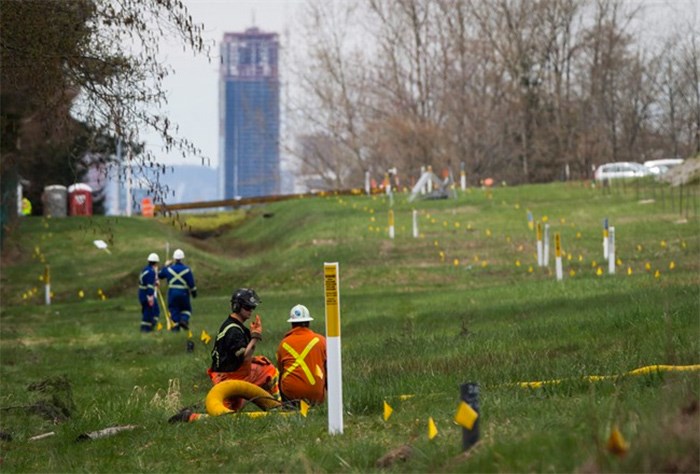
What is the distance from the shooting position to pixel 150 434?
11492mm

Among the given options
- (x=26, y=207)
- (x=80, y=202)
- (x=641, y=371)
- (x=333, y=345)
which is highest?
(x=80, y=202)

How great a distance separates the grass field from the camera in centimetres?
870

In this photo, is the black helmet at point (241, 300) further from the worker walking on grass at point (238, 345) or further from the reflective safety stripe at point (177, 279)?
the reflective safety stripe at point (177, 279)

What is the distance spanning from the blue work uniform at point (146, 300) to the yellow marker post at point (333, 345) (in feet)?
54.3

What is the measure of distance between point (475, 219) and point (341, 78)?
38414mm

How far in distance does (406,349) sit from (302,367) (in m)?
4.13

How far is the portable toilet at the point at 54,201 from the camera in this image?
68.7 metres

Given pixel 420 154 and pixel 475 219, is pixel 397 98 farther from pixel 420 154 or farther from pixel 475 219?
pixel 475 219

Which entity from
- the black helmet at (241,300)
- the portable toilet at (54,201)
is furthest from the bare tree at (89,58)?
the portable toilet at (54,201)

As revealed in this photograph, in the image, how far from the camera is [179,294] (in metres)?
26.0

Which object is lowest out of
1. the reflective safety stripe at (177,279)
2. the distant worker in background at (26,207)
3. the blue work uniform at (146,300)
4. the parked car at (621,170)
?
the blue work uniform at (146,300)

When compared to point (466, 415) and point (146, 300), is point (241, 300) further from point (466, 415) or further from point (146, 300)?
point (146, 300)

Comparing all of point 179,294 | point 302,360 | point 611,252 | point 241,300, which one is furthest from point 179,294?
point 302,360

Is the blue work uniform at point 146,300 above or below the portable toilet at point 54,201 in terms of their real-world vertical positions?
below
